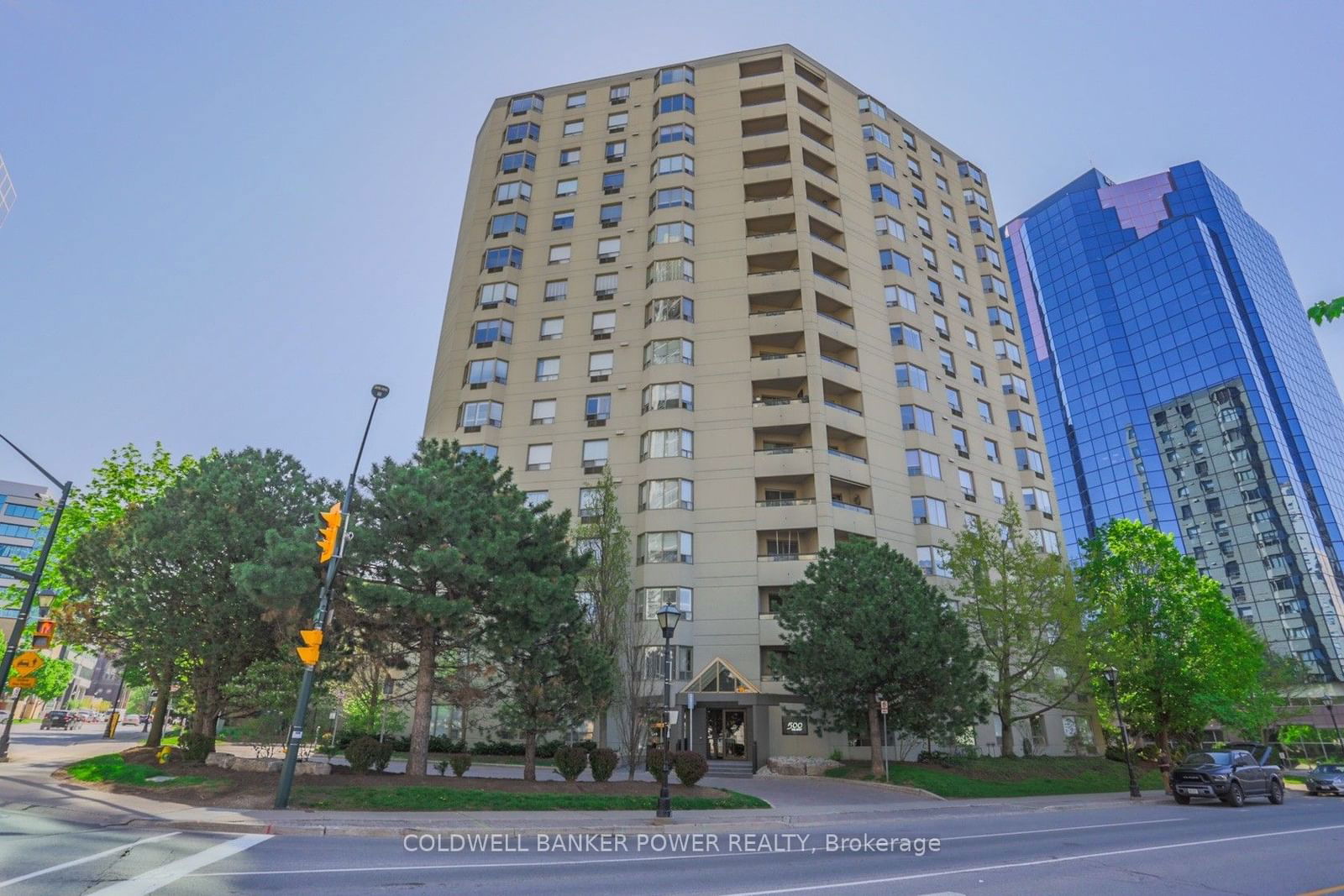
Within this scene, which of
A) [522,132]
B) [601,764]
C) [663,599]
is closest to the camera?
[601,764]

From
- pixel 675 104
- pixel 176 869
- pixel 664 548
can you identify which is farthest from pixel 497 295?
pixel 176 869

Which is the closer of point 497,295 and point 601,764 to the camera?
point 601,764

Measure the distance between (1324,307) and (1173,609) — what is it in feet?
138

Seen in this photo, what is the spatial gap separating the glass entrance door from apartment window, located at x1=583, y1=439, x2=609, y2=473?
48.0 feet

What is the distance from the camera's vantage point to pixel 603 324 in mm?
43594

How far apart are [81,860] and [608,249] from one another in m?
41.2

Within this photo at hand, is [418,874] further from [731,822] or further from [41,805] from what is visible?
[41,805]

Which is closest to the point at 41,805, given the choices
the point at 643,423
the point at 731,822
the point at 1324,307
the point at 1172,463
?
the point at 731,822

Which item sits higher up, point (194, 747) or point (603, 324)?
point (603, 324)

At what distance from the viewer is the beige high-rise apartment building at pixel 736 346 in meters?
36.8

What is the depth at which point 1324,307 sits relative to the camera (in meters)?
5.79

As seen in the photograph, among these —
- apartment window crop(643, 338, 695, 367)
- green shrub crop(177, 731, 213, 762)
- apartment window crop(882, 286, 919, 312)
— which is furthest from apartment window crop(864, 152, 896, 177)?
green shrub crop(177, 731, 213, 762)

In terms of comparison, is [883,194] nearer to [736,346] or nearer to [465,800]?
[736,346]

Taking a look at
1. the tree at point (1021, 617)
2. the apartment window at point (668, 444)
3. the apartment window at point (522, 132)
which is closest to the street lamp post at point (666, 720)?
the tree at point (1021, 617)
